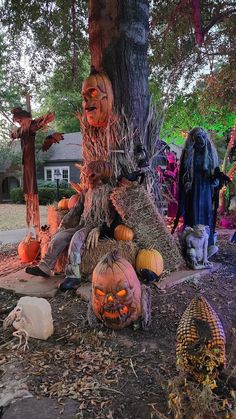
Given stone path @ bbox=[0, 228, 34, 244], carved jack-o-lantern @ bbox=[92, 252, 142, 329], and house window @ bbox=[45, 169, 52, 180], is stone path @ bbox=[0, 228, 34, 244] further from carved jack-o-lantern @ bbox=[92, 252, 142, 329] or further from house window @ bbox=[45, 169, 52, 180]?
house window @ bbox=[45, 169, 52, 180]

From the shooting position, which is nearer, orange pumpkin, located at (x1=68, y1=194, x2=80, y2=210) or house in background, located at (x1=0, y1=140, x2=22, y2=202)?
orange pumpkin, located at (x1=68, y1=194, x2=80, y2=210)

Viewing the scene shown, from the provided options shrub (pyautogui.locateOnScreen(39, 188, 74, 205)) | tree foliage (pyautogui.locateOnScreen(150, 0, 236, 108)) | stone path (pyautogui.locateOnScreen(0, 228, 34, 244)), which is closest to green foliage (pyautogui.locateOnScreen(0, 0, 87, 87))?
tree foliage (pyautogui.locateOnScreen(150, 0, 236, 108))

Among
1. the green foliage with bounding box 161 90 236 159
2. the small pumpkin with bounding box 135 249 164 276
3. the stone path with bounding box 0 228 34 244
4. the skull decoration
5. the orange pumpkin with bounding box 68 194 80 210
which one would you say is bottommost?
the stone path with bounding box 0 228 34 244

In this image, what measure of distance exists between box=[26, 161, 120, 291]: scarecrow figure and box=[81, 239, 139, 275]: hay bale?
0.28 ft

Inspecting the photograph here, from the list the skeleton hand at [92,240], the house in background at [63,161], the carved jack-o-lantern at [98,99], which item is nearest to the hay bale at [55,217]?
the skeleton hand at [92,240]

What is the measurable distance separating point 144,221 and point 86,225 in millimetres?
744

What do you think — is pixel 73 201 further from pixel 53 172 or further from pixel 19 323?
pixel 53 172

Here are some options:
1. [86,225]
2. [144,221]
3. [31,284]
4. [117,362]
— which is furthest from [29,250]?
[117,362]

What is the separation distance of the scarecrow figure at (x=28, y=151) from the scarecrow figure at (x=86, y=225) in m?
1.02

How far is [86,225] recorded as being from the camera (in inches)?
185

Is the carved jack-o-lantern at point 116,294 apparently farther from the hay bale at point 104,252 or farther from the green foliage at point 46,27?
the green foliage at point 46,27

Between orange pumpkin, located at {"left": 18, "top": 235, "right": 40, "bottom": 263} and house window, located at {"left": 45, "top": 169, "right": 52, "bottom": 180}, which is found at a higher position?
house window, located at {"left": 45, "top": 169, "right": 52, "bottom": 180}

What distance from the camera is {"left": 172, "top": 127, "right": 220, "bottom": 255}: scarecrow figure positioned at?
16.9ft

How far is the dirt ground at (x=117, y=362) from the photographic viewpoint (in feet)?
6.70
